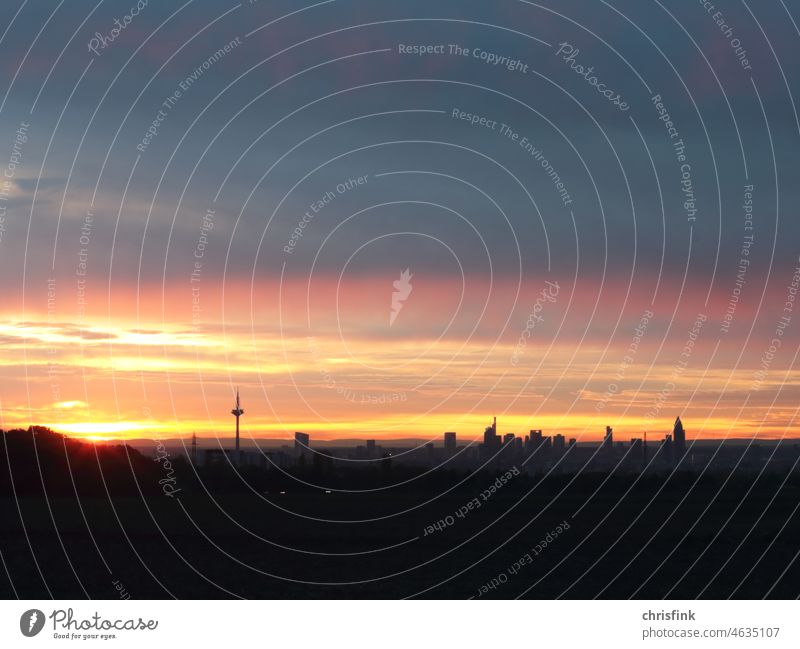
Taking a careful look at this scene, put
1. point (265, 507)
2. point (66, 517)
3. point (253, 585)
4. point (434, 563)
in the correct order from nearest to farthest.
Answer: point (253, 585), point (434, 563), point (66, 517), point (265, 507)

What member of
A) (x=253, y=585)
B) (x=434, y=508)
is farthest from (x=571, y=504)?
(x=253, y=585)

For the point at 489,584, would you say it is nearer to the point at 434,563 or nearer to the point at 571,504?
the point at 434,563

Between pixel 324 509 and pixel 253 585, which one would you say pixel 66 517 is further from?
pixel 253 585

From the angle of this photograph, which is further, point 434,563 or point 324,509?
point 324,509
